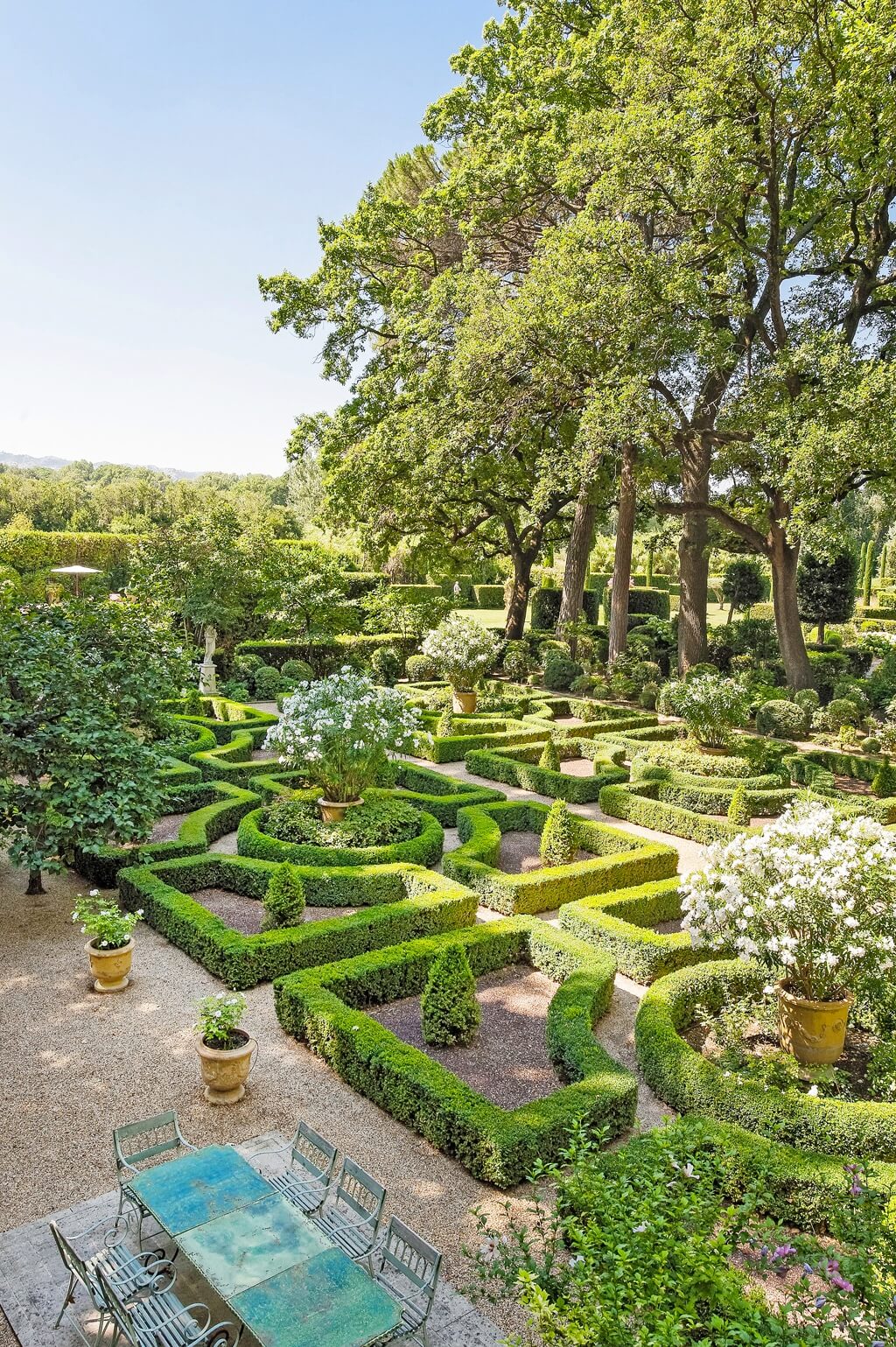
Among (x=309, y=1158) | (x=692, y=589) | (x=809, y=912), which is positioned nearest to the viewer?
(x=309, y=1158)

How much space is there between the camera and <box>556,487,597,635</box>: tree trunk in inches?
1050

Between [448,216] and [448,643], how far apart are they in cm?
1385

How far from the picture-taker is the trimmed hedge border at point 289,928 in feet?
27.8

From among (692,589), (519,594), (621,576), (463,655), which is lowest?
(463,655)

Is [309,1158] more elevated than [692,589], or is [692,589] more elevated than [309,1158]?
[692,589]

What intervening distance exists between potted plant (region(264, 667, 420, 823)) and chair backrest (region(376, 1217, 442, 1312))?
7.06 m

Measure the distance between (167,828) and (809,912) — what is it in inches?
357

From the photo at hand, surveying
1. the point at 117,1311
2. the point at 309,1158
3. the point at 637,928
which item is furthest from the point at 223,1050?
the point at 637,928

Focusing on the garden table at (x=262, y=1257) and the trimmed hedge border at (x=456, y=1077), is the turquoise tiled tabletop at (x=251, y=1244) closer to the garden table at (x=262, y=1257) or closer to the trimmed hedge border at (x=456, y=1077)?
the garden table at (x=262, y=1257)

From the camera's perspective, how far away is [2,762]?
30.1 feet

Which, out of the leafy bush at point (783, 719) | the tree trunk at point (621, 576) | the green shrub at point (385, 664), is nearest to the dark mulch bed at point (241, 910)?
the leafy bush at point (783, 719)

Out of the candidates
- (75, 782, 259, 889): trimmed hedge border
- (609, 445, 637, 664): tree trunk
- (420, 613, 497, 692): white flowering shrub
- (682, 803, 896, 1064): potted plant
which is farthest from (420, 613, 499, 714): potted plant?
(682, 803, 896, 1064): potted plant

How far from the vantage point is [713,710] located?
15906mm

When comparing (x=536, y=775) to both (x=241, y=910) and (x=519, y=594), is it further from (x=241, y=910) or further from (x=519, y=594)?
(x=519, y=594)
